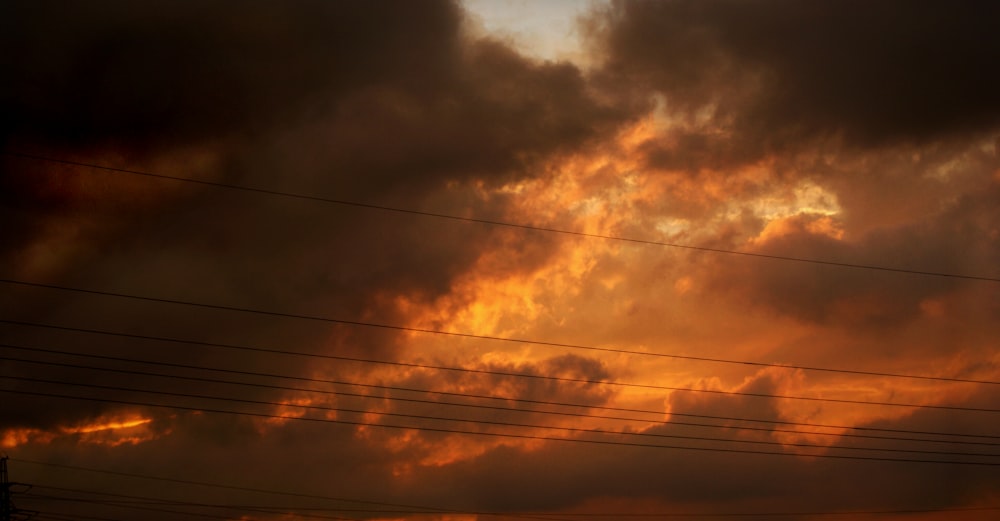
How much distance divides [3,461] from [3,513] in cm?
519

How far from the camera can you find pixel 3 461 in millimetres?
126750

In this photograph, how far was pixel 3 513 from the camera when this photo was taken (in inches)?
4889
